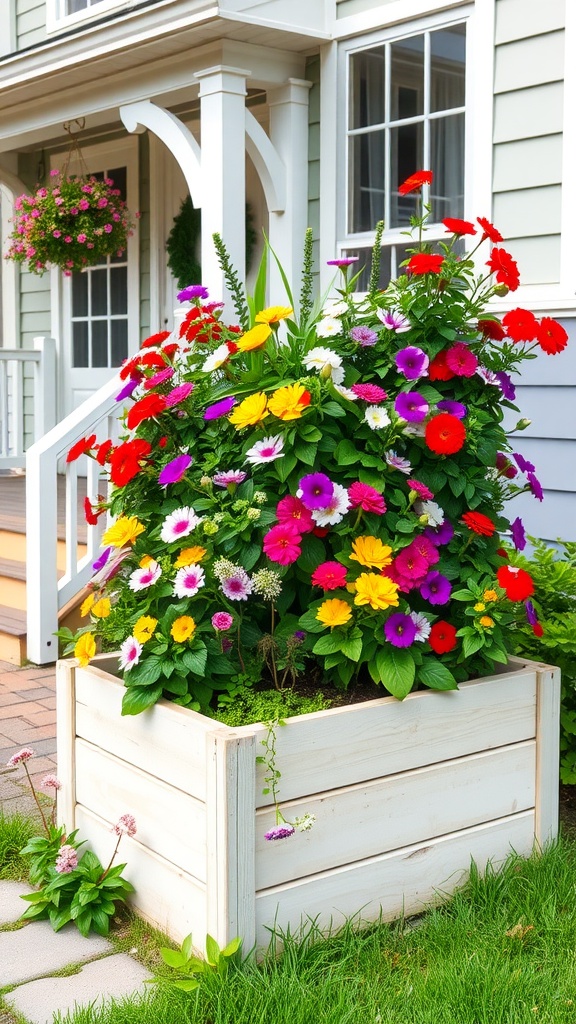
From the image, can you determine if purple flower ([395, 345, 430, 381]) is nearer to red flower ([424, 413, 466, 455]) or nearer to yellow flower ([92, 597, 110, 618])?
red flower ([424, 413, 466, 455])

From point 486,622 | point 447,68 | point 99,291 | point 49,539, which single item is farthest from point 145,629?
point 99,291

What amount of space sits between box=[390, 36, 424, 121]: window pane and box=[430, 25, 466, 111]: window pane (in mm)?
82

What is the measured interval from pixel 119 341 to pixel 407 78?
10.6 feet

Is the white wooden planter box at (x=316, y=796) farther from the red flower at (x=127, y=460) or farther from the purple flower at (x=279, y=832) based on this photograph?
the red flower at (x=127, y=460)

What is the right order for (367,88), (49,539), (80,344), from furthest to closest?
(80,344) < (367,88) < (49,539)

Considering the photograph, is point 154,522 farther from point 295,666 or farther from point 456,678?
point 456,678

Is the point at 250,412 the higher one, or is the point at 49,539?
the point at 250,412

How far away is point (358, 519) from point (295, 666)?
346mm

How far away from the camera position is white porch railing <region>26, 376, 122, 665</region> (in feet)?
14.8

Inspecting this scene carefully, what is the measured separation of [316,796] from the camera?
7.02 feet

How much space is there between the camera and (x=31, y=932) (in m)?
2.30

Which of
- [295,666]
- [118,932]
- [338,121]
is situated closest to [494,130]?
[338,121]

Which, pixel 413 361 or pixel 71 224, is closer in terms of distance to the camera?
pixel 413 361

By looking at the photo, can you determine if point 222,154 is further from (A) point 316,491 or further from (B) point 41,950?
(B) point 41,950
